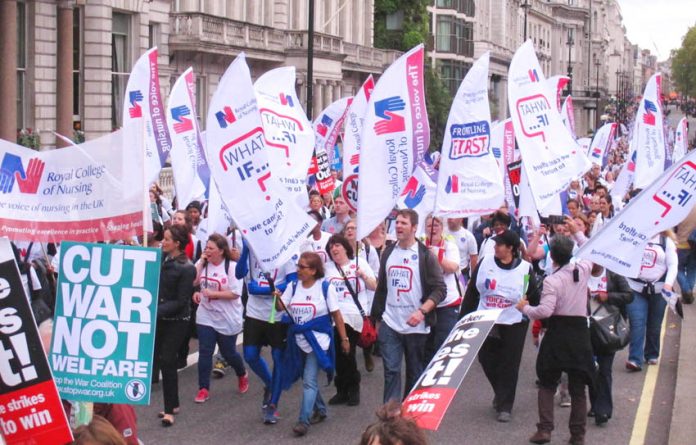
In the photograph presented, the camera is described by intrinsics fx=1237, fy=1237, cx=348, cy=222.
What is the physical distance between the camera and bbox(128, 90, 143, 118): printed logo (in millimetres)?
15133

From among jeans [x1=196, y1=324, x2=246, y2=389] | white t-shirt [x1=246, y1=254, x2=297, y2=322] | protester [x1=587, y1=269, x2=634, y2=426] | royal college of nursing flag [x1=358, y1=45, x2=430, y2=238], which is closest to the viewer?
protester [x1=587, y1=269, x2=634, y2=426]

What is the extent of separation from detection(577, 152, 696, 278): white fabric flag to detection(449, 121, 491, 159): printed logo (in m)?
3.25

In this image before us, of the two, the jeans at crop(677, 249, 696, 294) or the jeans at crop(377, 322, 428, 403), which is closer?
the jeans at crop(377, 322, 428, 403)

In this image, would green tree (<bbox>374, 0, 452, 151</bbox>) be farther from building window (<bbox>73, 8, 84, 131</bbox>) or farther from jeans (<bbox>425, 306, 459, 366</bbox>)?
jeans (<bbox>425, 306, 459, 366</bbox>)

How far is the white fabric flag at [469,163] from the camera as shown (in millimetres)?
11602

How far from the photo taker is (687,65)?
506 feet

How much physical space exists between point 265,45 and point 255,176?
3125cm

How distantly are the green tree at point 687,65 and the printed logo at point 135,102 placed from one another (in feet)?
468

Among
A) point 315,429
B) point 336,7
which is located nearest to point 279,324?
point 315,429

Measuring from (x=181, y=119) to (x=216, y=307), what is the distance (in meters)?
5.30

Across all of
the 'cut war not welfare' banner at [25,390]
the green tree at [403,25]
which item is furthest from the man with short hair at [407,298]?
the green tree at [403,25]

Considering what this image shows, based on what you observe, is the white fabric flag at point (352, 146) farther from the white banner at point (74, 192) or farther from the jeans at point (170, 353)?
the white banner at point (74, 192)

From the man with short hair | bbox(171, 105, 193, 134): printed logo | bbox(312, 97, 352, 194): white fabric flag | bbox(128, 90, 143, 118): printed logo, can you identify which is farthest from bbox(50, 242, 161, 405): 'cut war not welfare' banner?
bbox(312, 97, 352, 194): white fabric flag

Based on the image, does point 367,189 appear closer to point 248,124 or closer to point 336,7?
point 248,124
